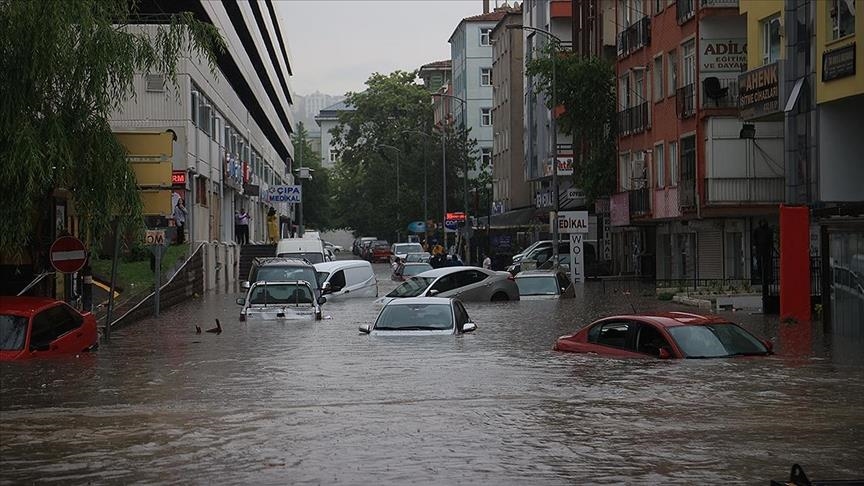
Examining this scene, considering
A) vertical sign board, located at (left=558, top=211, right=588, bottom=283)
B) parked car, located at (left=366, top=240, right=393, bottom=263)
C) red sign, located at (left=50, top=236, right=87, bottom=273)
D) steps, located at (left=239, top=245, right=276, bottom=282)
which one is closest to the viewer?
red sign, located at (left=50, top=236, right=87, bottom=273)

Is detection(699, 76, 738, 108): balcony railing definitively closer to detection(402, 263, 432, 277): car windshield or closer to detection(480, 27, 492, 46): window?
detection(402, 263, 432, 277): car windshield

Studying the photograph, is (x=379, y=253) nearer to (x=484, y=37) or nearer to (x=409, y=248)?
(x=409, y=248)

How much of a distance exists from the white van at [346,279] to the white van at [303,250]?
295 inches

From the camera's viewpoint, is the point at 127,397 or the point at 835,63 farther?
the point at 835,63

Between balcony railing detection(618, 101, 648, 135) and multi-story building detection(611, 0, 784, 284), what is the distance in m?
0.04

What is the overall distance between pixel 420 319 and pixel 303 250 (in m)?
30.4

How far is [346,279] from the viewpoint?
4662cm

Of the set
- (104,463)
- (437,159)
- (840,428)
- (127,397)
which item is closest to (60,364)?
(127,397)

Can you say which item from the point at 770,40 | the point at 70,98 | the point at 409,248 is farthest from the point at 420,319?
the point at 409,248

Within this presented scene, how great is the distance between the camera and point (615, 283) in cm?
5791

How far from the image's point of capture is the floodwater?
40.8ft

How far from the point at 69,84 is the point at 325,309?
17683 millimetres

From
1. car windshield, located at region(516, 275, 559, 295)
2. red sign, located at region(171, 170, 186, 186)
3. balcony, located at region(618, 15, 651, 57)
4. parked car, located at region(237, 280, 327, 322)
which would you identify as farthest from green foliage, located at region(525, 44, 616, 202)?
parked car, located at region(237, 280, 327, 322)

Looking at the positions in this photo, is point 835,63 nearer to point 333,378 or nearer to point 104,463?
point 333,378
